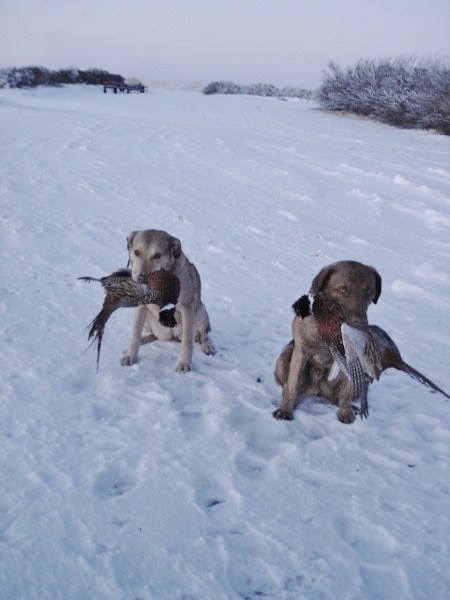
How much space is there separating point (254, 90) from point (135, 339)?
7323cm

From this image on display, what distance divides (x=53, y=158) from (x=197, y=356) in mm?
9600

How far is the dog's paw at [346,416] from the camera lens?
12.9ft

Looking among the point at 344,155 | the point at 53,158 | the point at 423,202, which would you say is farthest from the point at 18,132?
the point at 423,202

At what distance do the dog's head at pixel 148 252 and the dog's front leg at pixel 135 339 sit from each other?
2.13 ft

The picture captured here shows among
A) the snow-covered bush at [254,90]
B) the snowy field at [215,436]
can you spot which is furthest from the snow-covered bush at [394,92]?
the snow-covered bush at [254,90]

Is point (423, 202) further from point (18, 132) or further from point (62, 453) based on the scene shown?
point (18, 132)

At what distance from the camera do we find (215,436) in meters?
3.58

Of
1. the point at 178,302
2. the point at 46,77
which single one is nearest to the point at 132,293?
the point at 178,302

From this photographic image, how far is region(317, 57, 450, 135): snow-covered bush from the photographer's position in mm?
23828

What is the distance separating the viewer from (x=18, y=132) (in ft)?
51.6

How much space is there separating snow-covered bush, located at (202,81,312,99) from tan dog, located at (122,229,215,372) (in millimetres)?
67484

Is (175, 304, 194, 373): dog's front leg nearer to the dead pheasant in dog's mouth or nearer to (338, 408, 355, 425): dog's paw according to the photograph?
the dead pheasant in dog's mouth

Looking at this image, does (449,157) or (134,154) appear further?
(449,157)

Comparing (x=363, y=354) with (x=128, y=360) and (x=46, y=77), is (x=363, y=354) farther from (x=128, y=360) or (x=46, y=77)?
(x=46, y=77)
